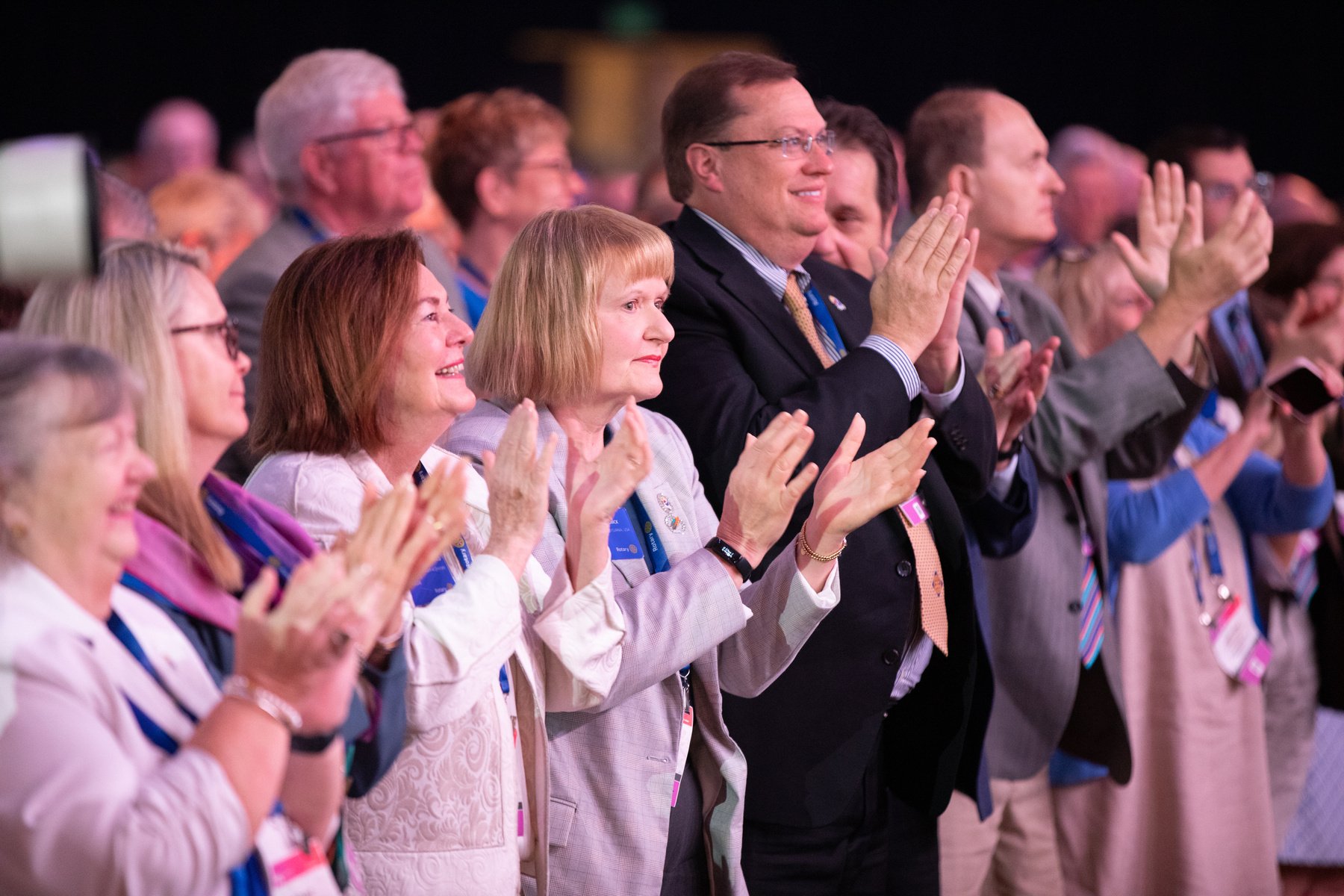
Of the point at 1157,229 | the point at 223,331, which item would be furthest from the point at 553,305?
the point at 1157,229

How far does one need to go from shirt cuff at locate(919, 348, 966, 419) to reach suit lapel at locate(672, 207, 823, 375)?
20 centimetres

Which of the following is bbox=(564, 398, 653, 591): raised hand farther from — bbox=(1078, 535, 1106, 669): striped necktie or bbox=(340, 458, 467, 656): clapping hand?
bbox=(1078, 535, 1106, 669): striped necktie

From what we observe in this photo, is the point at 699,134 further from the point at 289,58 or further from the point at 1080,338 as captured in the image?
the point at 289,58

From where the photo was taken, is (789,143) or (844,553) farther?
(789,143)

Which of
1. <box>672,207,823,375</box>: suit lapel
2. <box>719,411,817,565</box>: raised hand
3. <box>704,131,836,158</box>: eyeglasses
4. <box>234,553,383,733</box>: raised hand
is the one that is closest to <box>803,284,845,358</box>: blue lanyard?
A: <box>672,207,823,375</box>: suit lapel

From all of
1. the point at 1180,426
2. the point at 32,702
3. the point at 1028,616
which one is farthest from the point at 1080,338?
the point at 32,702

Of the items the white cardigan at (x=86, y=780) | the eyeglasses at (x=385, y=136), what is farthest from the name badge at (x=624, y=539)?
the eyeglasses at (x=385, y=136)

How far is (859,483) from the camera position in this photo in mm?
2148

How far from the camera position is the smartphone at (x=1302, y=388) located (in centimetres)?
341

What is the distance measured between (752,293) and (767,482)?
594 mm

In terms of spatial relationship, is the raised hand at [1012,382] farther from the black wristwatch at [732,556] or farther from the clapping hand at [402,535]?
the clapping hand at [402,535]

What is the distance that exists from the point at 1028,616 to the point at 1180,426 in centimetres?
62

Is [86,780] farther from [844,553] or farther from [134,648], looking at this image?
[844,553]

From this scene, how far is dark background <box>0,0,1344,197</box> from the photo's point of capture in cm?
893
